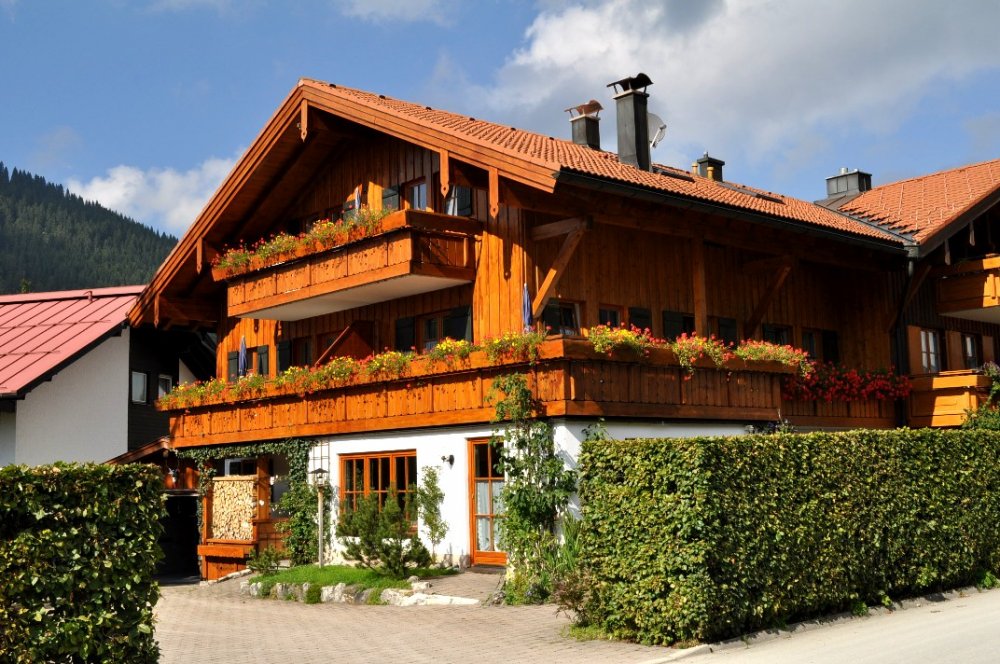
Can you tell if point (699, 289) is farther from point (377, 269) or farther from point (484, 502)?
point (377, 269)

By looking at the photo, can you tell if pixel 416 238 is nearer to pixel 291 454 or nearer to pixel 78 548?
pixel 291 454

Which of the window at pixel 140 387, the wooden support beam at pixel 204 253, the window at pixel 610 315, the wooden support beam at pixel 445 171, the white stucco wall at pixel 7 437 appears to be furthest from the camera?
the window at pixel 140 387

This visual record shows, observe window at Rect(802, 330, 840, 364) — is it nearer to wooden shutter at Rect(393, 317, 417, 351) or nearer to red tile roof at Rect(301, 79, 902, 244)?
red tile roof at Rect(301, 79, 902, 244)

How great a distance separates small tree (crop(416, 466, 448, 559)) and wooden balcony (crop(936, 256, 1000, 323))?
523 inches

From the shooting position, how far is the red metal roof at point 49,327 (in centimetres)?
2708

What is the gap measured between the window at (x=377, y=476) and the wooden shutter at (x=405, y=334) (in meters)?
2.48

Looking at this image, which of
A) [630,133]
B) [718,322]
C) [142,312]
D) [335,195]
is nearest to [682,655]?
[718,322]

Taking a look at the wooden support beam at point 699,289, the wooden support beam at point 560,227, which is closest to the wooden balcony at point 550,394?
the wooden support beam at point 699,289

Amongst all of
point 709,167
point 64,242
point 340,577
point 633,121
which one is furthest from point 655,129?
point 64,242

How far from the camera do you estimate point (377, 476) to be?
20.5 metres

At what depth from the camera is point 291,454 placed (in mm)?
22156

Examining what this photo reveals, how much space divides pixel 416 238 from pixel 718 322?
6.65 metres

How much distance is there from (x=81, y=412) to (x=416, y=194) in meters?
11.9

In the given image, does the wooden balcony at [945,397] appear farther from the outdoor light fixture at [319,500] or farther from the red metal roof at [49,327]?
the red metal roof at [49,327]
